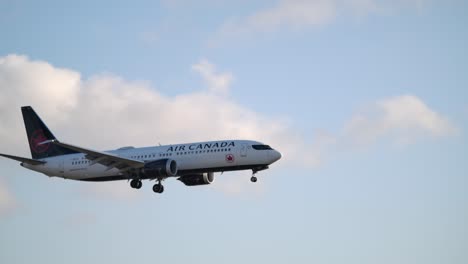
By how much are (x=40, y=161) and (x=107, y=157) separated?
982 cm

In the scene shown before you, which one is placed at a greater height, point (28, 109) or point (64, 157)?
point (28, 109)

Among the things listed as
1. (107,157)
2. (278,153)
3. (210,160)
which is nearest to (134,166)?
(107,157)

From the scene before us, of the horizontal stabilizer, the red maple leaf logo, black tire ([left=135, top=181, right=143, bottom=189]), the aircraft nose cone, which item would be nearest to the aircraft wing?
black tire ([left=135, top=181, right=143, bottom=189])

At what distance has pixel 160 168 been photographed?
63125 millimetres

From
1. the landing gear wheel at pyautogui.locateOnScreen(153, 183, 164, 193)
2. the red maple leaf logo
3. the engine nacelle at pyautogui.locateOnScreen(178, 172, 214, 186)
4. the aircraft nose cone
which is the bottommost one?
the landing gear wheel at pyautogui.locateOnScreen(153, 183, 164, 193)

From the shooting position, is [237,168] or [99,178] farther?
[99,178]

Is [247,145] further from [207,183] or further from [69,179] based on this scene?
[69,179]

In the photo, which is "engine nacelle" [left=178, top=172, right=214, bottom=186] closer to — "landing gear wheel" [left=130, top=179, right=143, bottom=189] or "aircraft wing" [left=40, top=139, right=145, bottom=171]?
"landing gear wheel" [left=130, top=179, right=143, bottom=189]

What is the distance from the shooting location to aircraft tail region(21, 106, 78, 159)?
2800 inches

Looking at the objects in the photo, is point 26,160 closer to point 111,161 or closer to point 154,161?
point 111,161

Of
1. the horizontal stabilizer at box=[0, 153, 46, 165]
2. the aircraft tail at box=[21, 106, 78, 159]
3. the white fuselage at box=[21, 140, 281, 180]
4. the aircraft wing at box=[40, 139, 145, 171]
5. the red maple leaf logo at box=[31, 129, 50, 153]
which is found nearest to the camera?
the white fuselage at box=[21, 140, 281, 180]

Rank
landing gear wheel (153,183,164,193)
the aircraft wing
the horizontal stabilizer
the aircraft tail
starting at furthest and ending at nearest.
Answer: the aircraft tail
landing gear wheel (153,183,164,193)
the horizontal stabilizer
the aircraft wing

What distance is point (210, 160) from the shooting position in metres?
62.8

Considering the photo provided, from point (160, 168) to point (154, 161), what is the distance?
5.33 feet
